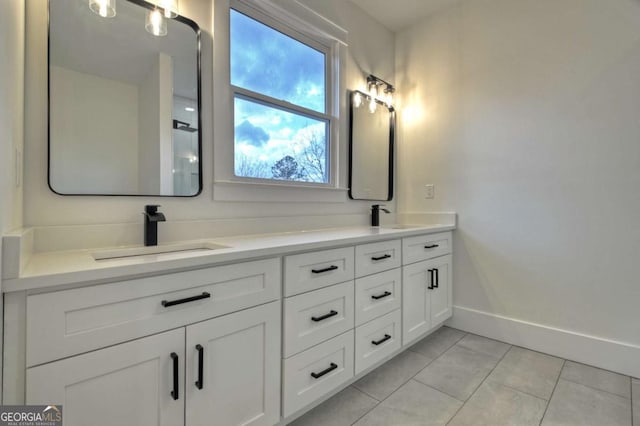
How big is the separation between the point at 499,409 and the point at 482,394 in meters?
0.12

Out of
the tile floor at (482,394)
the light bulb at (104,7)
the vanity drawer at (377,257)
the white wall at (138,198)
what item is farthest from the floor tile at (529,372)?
the light bulb at (104,7)

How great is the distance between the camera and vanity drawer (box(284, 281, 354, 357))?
131 cm

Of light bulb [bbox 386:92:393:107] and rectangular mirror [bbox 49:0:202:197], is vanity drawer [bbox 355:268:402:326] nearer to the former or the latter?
rectangular mirror [bbox 49:0:202:197]

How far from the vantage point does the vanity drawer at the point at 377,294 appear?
5.36 feet

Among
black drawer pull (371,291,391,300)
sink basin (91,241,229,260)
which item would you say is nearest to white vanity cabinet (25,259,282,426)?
sink basin (91,241,229,260)

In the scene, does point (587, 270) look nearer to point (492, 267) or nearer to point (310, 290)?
point (492, 267)

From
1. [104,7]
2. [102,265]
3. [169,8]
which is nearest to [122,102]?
[104,7]

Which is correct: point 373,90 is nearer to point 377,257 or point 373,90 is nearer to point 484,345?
point 377,257

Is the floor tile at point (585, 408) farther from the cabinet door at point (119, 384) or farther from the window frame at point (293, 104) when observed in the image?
the window frame at point (293, 104)

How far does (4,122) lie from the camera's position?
0.82 meters

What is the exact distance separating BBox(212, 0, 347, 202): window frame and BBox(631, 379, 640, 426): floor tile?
191 cm

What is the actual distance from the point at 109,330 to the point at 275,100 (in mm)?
1534

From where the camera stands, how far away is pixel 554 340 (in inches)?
80.4

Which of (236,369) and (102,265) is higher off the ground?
(102,265)
